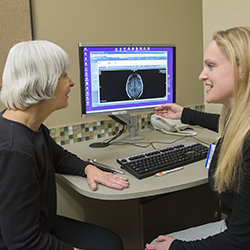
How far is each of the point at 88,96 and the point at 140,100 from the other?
1.14 feet

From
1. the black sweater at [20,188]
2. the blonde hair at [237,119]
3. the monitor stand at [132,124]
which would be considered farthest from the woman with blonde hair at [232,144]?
the monitor stand at [132,124]

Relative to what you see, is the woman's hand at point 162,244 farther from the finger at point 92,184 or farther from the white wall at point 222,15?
the white wall at point 222,15

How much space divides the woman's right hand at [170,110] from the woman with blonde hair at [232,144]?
58cm

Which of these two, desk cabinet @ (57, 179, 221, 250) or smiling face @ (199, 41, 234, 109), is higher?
smiling face @ (199, 41, 234, 109)

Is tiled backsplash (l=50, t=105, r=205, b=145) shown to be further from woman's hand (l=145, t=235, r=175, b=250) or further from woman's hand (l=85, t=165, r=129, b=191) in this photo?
woman's hand (l=145, t=235, r=175, b=250)

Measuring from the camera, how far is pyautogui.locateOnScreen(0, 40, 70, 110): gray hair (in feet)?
3.05

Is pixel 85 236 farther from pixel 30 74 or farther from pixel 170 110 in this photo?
pixel 170 110

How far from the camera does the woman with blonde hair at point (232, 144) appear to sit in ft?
2.84

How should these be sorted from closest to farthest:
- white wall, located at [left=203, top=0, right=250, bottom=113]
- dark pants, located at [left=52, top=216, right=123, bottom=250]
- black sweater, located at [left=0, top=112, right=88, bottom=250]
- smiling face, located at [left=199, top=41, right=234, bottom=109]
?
1. black sweater, located at [left=0, top=112, right=88, bottom=250]
2. smiling face, located at [left=199, top=41, right=234, bottom=109]
3. dark pants, located at [left=52, top=216, right=123, bottom=250]
4. white wall, located at [left=203, top=0, right=250, bottom=113]

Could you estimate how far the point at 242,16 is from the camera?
2002mm

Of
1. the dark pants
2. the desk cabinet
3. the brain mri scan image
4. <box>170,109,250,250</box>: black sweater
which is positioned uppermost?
the brain mri scan image

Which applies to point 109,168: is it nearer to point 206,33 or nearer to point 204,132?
point 204,132

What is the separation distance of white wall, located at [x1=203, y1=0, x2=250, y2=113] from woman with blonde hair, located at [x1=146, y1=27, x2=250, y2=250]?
A: 1.15m

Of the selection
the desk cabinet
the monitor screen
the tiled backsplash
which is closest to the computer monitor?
the monitor screen
